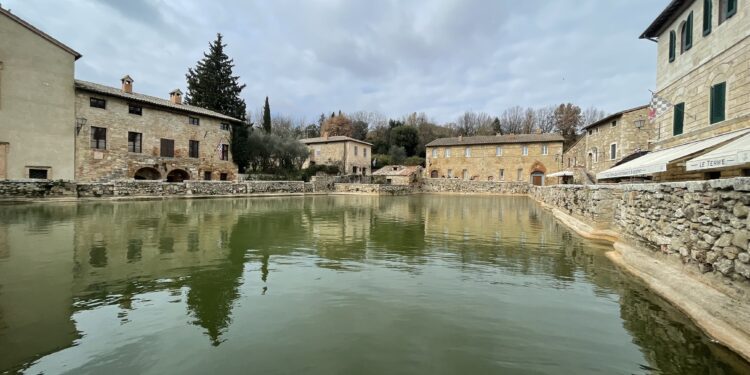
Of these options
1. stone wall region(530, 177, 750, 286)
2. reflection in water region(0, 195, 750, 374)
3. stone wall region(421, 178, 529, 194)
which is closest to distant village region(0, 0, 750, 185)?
stone wall region(530, 177, 750, 286)

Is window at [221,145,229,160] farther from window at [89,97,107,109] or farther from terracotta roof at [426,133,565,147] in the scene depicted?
terracotta roof at [426,133,565,147]

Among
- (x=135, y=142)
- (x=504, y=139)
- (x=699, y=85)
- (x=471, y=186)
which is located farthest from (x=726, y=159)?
(x=504, y=139)

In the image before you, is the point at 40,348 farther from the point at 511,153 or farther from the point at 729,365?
the point at 511,153

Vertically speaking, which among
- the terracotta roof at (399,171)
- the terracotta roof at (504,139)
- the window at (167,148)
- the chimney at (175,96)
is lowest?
the terracotta roof at (399,171)

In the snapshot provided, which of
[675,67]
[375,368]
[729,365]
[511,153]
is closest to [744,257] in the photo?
[729,365]

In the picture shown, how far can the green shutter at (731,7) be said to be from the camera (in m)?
9.82

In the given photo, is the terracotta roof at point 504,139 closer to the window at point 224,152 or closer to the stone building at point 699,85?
the window at point 224,152

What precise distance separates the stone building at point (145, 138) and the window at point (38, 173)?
1.65 metres

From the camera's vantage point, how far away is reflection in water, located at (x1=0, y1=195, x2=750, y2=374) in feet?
12.4

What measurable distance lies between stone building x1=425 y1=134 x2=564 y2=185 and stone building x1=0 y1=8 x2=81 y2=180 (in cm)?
3862

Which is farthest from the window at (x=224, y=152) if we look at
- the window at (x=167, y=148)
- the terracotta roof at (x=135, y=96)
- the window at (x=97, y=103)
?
the window at (x=97, y=103)

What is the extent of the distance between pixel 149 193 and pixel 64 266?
728 inches

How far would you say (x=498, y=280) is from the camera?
22.2ft

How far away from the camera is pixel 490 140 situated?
46.9 metres
